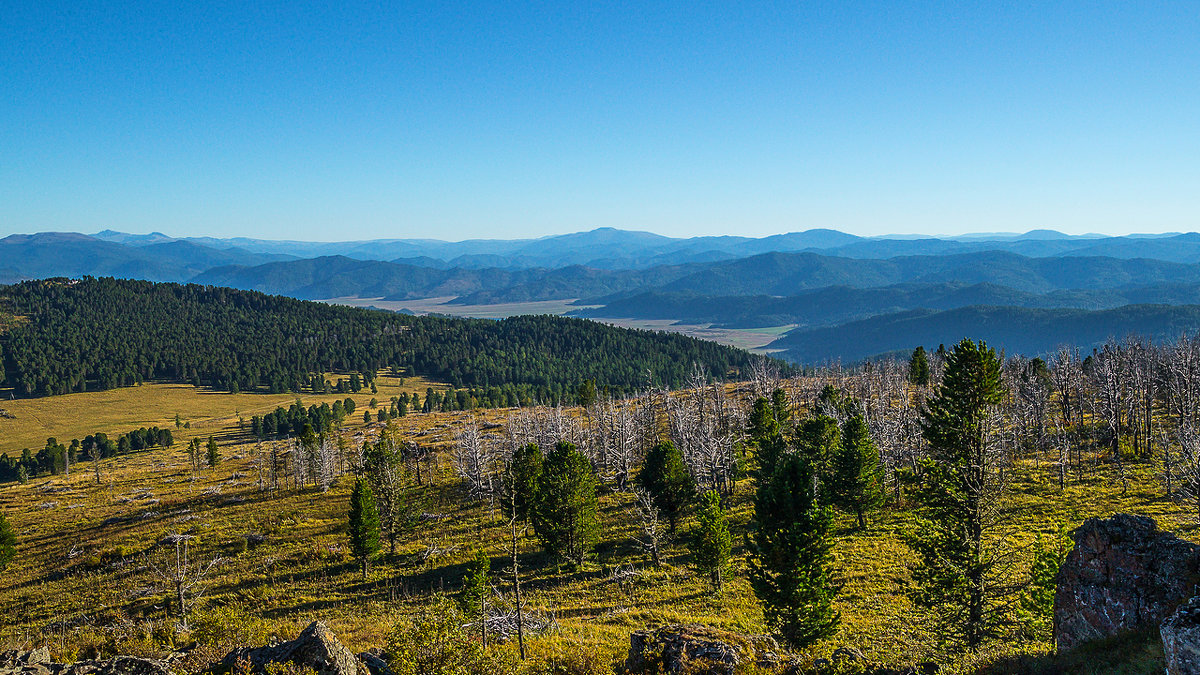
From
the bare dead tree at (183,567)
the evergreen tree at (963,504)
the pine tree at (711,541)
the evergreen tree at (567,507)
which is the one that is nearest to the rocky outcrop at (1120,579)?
the evergreen tree at (963,504)

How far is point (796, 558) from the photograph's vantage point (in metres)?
28.7

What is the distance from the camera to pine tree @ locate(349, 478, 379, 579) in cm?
4959

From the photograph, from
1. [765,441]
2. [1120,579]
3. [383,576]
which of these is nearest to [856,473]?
[765,441]

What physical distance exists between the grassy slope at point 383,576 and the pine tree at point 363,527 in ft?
8.31

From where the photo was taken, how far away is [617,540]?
57125 millimetres

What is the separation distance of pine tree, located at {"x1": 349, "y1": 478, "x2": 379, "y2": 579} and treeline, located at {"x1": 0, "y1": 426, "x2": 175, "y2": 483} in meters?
94.9

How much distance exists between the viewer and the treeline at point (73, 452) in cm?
12538

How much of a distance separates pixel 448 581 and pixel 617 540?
17.2m

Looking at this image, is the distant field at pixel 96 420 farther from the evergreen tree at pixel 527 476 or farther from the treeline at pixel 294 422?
the evergreen tree at pixel 527 476

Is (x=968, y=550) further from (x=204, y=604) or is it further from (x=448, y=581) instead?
(x=204, y=604)

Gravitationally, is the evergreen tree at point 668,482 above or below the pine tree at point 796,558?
below

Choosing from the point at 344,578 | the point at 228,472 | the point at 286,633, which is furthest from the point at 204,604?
the point at 228,472

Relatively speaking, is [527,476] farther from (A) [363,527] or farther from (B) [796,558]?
(B) [796,558]

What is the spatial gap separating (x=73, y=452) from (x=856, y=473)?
587 ft
